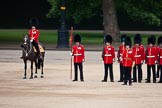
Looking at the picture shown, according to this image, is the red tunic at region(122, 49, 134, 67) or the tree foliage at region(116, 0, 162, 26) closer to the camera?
the red tunic at region(122, 49, 134, 67)

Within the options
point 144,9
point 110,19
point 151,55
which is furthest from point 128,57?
point 144,9

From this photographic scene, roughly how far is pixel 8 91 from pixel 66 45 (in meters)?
25.2

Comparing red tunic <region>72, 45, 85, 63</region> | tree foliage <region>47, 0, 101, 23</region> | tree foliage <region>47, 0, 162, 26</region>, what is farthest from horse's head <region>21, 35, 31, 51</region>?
tree foliage <region>47, 0, 101, 23</region>

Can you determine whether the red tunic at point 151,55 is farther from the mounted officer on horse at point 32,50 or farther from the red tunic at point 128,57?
the mounted officer on horse at point 32,50

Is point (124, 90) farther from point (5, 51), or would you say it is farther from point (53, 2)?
point (53, 2)

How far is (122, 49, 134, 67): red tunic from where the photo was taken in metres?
24.3

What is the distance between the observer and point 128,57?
2441 centimetres

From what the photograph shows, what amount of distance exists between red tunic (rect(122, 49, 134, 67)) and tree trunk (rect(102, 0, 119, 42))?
2904 cm

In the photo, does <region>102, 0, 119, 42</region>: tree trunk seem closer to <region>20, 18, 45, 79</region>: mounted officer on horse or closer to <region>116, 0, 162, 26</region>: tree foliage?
<region>116, 0, 162, 26</region>: tree foliage

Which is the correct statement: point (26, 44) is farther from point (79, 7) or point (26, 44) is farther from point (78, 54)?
point (79, 7)

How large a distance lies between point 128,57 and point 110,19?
29.8 metres

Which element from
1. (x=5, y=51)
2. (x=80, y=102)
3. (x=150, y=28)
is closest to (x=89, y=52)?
(x=5, y=51)

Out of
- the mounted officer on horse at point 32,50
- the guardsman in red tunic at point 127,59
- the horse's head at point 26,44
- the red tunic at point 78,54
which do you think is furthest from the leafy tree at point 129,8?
the guardsman in red tunic at point 127,59

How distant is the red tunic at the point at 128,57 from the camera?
24312 mm
